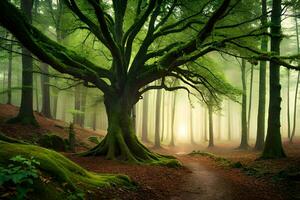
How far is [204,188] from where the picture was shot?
891cm

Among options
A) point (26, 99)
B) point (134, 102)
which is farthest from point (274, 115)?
point (26, 99)

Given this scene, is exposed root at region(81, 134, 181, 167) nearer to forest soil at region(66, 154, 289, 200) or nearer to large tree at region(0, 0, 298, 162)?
large tree at region(0, 0, 298, 162)

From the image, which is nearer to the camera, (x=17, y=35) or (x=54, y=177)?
(x=54, y=177)

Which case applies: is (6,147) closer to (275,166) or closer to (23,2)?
(275,166)

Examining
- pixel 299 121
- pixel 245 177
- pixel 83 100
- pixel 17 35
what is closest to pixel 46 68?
pixel 83 100

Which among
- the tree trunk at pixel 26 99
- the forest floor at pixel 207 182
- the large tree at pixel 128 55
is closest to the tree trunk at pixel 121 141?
the large tree at pixel 128 55

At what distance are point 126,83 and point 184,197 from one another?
25.0 ft

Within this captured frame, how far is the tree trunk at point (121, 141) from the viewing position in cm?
1244

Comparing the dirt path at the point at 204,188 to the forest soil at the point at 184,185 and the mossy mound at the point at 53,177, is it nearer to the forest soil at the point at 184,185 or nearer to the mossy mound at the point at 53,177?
the forest soil at the point at 184,185

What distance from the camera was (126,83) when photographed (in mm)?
14008

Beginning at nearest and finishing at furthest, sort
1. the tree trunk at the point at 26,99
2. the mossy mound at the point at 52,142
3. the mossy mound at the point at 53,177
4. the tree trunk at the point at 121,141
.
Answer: the mossy mound at the point at 53,177, the tree trunk at the point at 121,141, the mossy mound at the point at 52,142, the tree trunk at the point at 26,99

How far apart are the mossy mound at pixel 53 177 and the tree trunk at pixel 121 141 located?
5.22 metres

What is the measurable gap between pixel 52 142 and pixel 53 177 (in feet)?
34.0

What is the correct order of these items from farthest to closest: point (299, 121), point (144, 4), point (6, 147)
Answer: point (299, 121) → point (144, 4) → point (6, 147)
